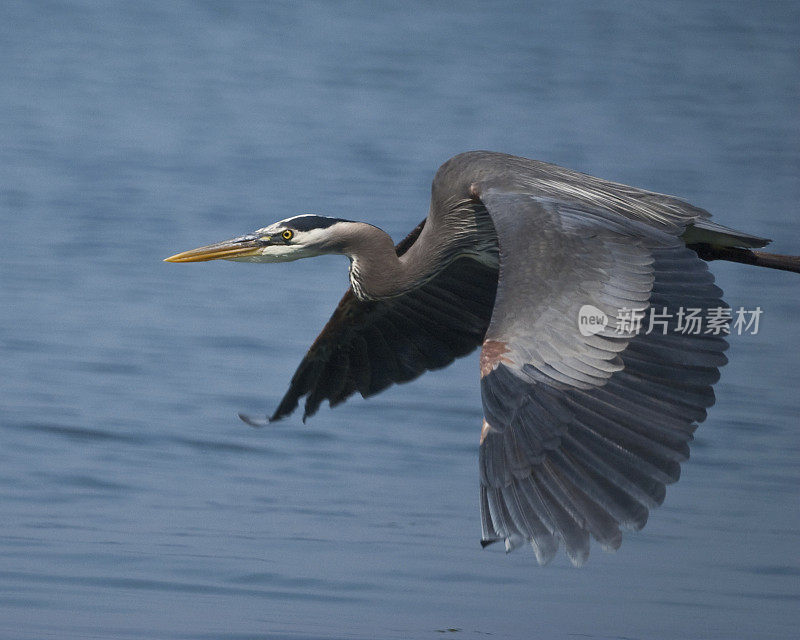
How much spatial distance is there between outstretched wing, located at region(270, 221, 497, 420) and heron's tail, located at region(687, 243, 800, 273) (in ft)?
3.40

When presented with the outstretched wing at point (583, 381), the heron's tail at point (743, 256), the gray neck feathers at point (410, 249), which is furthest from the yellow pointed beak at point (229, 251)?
the heron's tail at point (743, 256)

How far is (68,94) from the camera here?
62.0 ft

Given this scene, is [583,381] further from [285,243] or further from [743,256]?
[743,256]

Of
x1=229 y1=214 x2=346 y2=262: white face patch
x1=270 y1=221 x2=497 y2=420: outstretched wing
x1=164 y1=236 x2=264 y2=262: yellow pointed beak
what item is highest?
x1=229 y1=214 x2=346 y2=262: white face patch

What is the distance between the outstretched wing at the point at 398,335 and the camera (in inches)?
297

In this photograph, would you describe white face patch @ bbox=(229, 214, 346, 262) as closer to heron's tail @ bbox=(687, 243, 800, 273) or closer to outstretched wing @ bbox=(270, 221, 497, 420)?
outstretched wing @ bbox=(270, 221, 497, 420)

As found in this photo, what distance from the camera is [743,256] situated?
7.46 meters

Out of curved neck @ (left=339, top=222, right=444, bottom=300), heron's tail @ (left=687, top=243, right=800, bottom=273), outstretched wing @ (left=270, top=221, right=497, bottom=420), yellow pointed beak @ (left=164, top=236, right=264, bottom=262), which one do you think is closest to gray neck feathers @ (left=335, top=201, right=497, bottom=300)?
curved neck @ (left=339, top=222, right=444, bottom=300)

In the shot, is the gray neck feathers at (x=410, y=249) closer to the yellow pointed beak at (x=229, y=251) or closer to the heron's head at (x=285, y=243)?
the heron's head at (x=285, y=243)

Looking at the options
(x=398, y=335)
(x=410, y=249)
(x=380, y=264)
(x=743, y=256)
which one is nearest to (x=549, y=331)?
(x=380, y=264)

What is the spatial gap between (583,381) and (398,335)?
2.21m

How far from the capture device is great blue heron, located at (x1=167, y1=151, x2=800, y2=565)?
5.25m

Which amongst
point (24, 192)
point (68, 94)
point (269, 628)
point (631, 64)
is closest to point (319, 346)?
point (269, 628)

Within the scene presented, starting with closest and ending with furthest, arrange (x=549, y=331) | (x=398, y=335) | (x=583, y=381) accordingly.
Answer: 1. (x=583, y=381)
2. (x=549, y=331)
3. (x=398, y=335)
